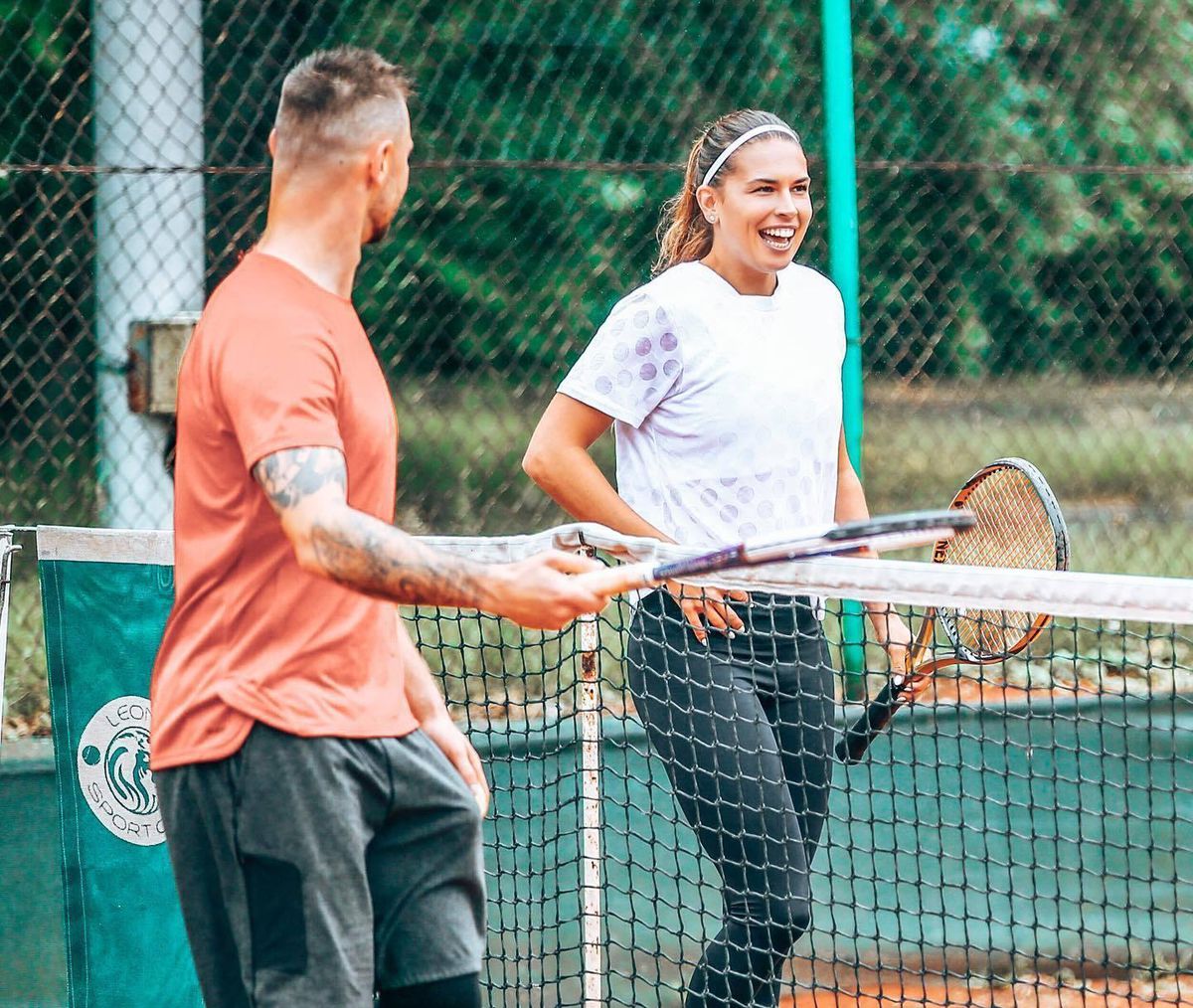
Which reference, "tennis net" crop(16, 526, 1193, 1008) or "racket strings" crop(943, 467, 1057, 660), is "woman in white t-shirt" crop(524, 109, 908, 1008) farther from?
"racket strings" crop(943, 467, 1057, 660)

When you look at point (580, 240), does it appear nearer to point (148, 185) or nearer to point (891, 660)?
point (148, 185)

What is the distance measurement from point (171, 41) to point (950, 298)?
4287 millimetres

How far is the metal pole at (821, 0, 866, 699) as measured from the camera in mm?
5176

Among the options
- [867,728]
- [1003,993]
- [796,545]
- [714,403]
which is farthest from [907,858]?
[796,545]

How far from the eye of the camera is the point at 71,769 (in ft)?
11.7

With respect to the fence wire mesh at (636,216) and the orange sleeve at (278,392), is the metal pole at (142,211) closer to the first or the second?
the fence wire mesh at (636,216)

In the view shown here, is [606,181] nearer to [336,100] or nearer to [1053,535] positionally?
[1053,535]

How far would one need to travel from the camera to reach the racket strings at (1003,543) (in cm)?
336

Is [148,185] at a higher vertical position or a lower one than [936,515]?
higher

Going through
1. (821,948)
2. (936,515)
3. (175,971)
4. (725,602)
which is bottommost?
(821,948)

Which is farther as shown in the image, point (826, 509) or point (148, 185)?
point (148, 185)

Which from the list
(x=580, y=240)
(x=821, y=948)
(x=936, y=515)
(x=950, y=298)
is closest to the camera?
(x=936, y=515)

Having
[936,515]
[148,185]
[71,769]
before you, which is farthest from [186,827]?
[148,185]

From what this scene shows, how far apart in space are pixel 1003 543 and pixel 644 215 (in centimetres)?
347
